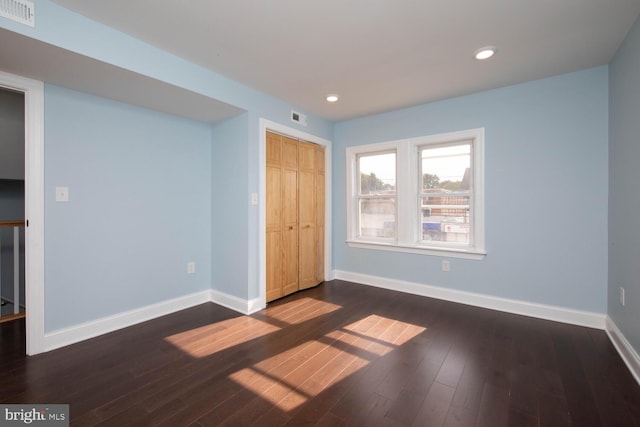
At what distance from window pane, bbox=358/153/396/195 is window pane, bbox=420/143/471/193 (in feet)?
1.45

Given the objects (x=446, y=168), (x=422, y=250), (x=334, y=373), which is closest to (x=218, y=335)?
(x=334, y=373)

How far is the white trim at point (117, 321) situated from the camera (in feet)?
7.94

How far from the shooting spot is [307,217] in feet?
13.4

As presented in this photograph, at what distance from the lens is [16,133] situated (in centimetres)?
371

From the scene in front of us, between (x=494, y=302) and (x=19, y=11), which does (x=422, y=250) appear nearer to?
(x=494, y=302)

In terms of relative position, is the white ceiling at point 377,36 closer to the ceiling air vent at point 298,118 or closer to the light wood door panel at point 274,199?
the ceiling air vent at point 298,118

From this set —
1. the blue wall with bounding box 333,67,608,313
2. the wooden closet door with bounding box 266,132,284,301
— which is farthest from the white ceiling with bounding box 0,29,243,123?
the blue wall with bounding box 333,67,608,313

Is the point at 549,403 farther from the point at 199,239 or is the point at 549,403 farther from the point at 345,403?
the point at 199,239

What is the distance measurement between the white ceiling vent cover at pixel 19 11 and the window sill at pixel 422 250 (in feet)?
12.5

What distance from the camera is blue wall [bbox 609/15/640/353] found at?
2.05m

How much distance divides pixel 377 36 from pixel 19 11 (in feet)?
7.59

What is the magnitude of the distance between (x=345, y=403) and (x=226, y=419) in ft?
2.29

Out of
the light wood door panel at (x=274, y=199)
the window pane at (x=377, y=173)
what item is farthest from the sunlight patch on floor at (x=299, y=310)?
the window pane at (x=377, y=173)

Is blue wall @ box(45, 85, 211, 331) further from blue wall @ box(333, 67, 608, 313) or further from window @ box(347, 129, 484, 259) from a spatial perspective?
blue wall @ box(333, 67, 608, 313)
